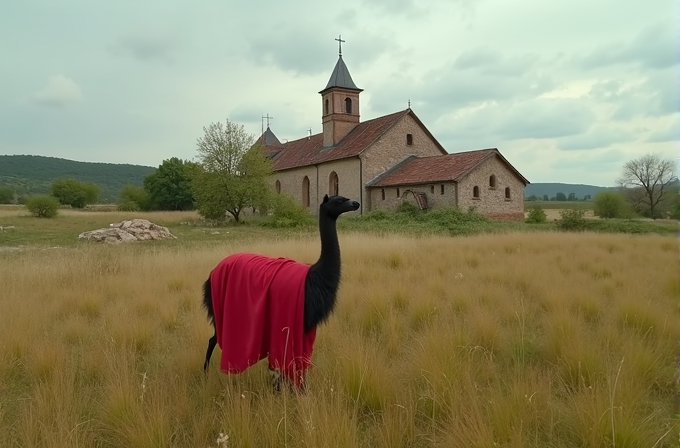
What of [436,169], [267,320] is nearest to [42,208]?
[436,169]

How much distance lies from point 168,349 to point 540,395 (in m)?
4.14

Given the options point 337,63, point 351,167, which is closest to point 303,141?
Result: point 337,63

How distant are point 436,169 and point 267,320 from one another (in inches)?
1181

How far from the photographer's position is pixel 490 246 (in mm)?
13820

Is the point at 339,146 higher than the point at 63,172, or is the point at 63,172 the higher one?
the point at 63,172

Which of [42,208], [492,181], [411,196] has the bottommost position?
[42,208]

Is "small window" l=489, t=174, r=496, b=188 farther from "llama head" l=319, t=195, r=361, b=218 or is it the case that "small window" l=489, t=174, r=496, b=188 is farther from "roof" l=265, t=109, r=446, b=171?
"llama head" l=319, t=195, r=361, b=218

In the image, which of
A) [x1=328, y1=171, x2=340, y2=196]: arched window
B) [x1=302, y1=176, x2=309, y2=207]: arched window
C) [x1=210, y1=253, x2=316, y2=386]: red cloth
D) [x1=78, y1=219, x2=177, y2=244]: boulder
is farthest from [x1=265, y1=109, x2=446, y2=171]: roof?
[x1=210, y1=253, x2=316, y2=386]: red cloth

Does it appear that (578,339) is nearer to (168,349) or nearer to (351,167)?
(168,349)

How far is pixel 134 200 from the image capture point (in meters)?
76.0

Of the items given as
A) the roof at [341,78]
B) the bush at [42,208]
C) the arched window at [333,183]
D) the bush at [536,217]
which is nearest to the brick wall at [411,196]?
the arched window at [333,183]

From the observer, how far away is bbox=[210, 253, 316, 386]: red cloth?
13.0 ft

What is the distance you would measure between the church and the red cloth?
2709 centimetres

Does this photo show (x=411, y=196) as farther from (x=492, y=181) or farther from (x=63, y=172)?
(x=63, y=172)
